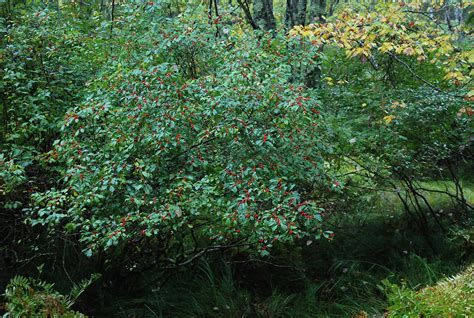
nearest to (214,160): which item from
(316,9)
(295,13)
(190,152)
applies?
(190,152)

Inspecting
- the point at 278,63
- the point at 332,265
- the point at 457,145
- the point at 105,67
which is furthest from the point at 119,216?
the point at 457,145

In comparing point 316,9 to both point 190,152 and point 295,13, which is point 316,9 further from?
point 190,152

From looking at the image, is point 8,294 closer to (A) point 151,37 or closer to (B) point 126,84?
→ (B) point 126,84

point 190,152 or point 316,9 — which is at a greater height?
point 316,9

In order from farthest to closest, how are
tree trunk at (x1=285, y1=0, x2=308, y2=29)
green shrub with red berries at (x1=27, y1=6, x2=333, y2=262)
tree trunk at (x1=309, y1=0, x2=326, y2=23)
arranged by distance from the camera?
tree trunk at (x1=309, y1=0, x2=326, y2=23), tree trunk at (x1=285, y1=0, x2=308, y2=29), green shrub with red berries at (x1=27, y1=6, x2=333, y2=262)

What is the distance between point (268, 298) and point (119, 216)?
7.87 ft

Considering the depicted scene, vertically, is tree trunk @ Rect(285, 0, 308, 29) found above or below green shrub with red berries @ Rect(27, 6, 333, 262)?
above

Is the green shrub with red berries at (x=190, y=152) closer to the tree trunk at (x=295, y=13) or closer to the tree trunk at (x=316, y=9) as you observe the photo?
the tree trunk at (x=295, y=13)

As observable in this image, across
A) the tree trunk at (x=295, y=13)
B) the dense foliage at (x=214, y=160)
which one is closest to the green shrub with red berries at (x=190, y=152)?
the dense foliage at (x=214, y=160)

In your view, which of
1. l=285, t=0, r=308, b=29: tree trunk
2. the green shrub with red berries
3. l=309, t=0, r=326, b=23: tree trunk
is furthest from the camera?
l=309, t=0, r=326, b=23: tree trunk

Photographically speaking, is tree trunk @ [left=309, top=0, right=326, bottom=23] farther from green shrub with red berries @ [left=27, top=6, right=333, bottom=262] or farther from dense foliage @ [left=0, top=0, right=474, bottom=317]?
green shrub with red berries @ [left=27, top=6, right=333, bottom=262]

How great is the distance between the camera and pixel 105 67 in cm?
480

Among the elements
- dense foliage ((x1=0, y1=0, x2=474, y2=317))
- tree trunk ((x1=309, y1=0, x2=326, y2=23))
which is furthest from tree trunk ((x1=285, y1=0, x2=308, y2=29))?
tree trunk ((x1=309, y1=0, x2=326, y2=23))

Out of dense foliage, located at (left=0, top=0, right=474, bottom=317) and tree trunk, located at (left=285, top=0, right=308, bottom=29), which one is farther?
tree trunk, located at (left=285, top=0, right=308, bottom=29)
